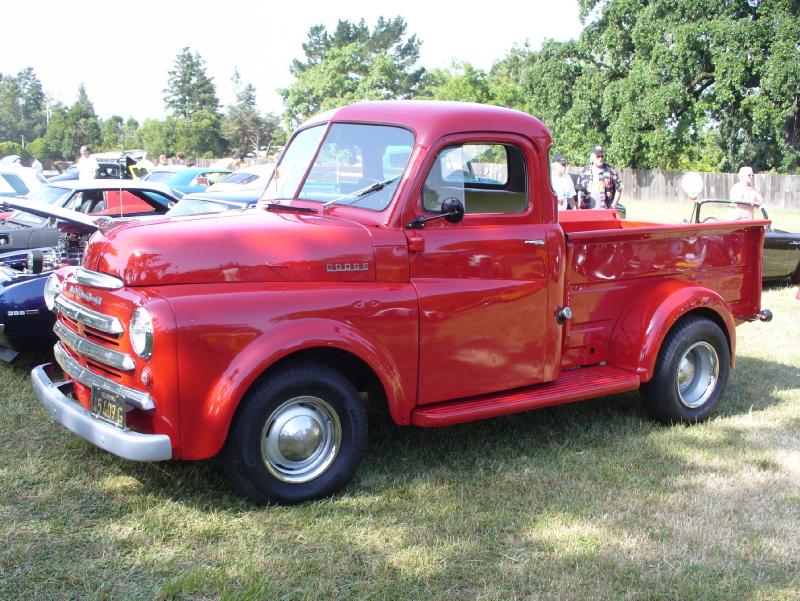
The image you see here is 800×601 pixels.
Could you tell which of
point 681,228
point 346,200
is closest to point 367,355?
point 346,200

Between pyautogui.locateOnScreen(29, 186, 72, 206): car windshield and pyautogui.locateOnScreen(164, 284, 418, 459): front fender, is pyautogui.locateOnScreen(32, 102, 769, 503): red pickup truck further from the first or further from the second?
pyautogui.locateOnScreen(29, 186, 72, 206): car windshield

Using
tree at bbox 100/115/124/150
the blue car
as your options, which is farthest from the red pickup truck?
tree at bbox 100/115/124/150

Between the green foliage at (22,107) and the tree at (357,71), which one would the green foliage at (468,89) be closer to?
the tree at (357,71)

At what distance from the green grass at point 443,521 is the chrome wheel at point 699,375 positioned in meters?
0.29

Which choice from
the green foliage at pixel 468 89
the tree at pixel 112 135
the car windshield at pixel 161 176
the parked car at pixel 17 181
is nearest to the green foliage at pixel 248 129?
the tree at pixel 112 135

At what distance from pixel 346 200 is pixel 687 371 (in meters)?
2.81

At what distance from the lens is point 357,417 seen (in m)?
4.19

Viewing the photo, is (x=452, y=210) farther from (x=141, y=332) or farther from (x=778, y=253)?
(x=778, y=253)

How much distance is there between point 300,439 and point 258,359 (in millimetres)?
558

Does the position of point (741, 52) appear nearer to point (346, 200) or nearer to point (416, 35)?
point (346, 200)

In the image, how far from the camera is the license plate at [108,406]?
378cm

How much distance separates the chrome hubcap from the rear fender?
0.26 meters

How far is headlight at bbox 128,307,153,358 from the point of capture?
3609 mm

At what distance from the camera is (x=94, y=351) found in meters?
3.98
